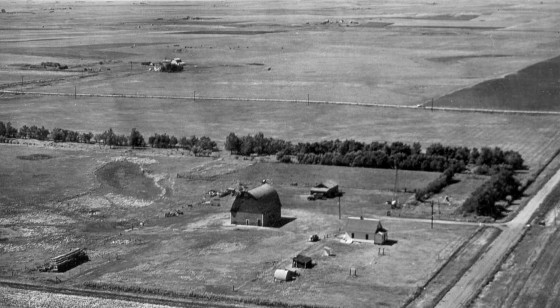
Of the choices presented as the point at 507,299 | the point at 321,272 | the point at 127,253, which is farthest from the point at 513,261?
the point at 127,253

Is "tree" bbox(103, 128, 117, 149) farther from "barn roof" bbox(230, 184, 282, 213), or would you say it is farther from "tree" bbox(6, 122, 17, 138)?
"barn roof" bbox(230, 184, 282, 213)

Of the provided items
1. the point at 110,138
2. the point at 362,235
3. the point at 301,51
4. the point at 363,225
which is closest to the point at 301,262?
the point at 362,235

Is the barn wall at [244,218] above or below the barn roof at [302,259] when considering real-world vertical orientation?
above

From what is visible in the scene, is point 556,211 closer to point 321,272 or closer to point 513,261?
point 513,261

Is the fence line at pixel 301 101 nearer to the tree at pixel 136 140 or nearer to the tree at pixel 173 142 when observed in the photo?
the tree at pixel 173 142

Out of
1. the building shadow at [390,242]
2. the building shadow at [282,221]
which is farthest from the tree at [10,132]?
the building shadow at [390,242]

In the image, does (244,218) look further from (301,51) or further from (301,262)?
(301,51)

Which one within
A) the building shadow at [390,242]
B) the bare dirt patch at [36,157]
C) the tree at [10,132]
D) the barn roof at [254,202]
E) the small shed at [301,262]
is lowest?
the small shed at [301,262]
